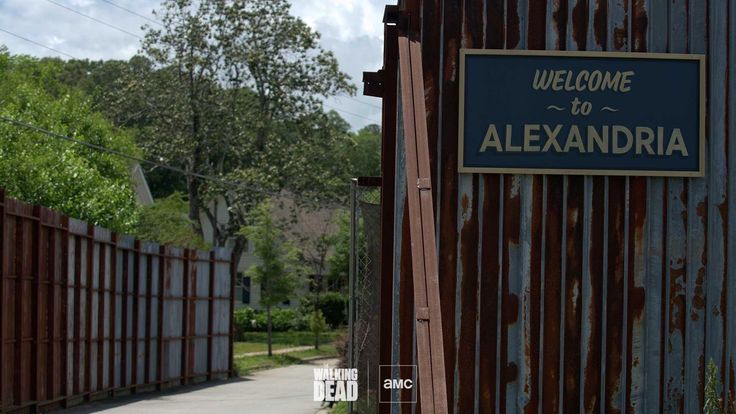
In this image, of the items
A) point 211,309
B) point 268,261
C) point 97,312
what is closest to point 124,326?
point 97,312

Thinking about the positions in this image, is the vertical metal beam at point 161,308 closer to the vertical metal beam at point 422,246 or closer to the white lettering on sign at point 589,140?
the white lettering on sign at point 589,140

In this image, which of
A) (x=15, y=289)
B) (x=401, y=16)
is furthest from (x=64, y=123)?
(x=401, y=16)

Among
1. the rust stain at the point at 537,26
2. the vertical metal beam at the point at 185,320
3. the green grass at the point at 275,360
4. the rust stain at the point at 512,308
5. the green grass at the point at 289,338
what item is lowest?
the green grass at the point at 289,338

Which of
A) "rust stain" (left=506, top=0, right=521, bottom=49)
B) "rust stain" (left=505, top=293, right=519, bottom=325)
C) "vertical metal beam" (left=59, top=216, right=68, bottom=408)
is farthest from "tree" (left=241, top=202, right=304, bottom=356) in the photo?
"rust stain" (left=505, top=293, right=519, bottom=325)

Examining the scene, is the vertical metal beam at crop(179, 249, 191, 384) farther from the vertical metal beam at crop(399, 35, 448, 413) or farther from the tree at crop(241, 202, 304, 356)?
the vertical metal beam at crop(399, 35, 448, 413)

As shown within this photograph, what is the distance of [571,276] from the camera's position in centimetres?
656

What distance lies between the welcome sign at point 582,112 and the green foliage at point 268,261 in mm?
32665

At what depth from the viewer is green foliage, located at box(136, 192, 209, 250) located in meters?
34.8

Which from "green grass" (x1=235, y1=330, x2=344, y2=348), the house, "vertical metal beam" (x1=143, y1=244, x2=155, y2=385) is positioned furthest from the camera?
the house

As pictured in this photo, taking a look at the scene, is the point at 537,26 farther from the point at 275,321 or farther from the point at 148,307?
the point at 275,321

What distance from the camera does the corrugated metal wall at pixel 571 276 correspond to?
6.55 meters

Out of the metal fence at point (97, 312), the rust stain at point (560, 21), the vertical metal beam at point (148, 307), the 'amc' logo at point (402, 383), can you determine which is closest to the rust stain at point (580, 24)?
the rust stain at point (560, 21)

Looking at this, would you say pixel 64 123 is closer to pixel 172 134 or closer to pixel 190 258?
pixel 172 134

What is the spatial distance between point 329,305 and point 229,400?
96.8 ft
